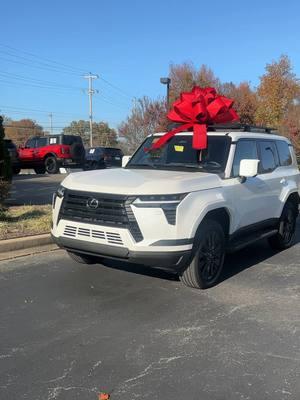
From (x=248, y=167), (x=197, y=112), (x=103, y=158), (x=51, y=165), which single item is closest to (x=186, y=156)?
(x=197, y=112)

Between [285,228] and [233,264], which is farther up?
[285,228]

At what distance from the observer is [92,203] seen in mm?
5355

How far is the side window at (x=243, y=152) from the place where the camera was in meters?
6.36

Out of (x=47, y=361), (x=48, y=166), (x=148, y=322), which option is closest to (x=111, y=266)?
(x=148, y=322)

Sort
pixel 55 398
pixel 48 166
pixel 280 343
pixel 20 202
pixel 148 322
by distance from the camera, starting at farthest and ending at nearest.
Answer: pixel 48 166, pixel 20 202, pixel 148 322, pixel 280 343, pixel 55 398

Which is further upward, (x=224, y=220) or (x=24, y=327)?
(x=224, y=220)

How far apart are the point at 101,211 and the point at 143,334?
1.48 meters

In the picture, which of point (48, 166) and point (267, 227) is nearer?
point (267, 227)

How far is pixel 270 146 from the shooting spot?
7586 mm

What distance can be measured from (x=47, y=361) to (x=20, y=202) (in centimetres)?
808

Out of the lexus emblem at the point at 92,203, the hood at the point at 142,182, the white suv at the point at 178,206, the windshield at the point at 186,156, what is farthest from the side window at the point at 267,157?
the lexus emblem at the point at 92,203

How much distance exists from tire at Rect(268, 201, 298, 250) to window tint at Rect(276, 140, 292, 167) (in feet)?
2.21

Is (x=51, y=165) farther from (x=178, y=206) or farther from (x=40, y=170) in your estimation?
(x=178, y=206)

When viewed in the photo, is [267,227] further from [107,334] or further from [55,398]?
[55,398]
